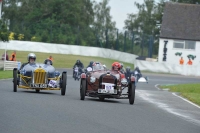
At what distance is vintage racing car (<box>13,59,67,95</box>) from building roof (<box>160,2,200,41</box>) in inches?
1966

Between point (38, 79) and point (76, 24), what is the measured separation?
69.1 m

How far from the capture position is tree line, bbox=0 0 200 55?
74688 mm

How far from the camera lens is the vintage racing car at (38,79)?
80.7ft

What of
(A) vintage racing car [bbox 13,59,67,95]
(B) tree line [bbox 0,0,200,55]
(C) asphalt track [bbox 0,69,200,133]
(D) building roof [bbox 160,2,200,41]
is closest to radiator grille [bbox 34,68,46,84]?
(A) vintage racing car [bbox 13,59,67,95]

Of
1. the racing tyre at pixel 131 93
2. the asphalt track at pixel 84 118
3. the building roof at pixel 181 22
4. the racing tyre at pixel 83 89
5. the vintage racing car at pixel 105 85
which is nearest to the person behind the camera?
the asphalt track at pixel 84 118

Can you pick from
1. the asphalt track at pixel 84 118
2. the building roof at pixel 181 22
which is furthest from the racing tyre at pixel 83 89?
the building roof at pixel 181 22

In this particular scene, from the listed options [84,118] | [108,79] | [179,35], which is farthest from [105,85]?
[179,35]

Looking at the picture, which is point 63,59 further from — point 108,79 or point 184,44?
point 108,79

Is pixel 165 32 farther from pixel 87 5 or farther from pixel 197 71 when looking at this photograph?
pixel 87 5

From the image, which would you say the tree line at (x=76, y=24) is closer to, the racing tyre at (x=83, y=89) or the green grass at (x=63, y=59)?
the green grass at (x=63, y=59)

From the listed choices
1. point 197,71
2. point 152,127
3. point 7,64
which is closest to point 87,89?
point 152,127

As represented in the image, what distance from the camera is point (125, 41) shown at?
74.6 metres

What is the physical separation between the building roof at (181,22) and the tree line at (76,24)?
2.07 meters

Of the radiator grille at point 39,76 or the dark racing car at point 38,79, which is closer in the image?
the dark racing car at point 38,79
